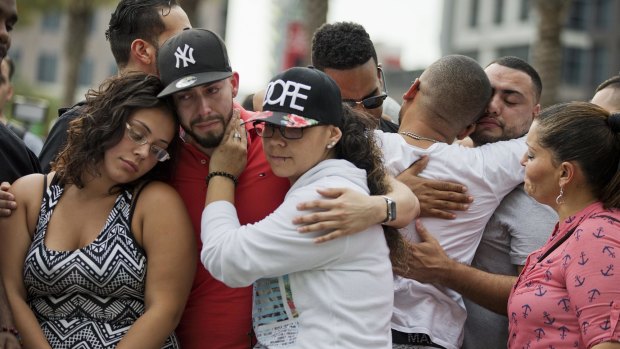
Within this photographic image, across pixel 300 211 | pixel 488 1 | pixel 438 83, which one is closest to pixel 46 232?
pixel 300 211

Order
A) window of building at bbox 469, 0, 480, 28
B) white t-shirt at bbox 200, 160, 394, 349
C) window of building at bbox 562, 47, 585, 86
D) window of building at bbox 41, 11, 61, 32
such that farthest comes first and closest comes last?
window of building at bbox 41, 11, 61, 32
window of building at bbox 469, 0, 480, 28
window of building at bbox 562, 47, 585, 86
white t-shirt at bbox 200, 160, 394, 349

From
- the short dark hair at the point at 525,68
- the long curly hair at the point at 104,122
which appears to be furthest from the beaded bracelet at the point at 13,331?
the short dark hair at the point at 525,68

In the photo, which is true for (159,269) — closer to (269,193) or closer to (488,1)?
(269,193)

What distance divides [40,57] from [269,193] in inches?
2701

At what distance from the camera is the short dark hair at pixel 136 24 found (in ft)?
16.5

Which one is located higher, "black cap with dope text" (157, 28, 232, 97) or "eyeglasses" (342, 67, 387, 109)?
"black cap with dope text" (157, 28, 232, 97)

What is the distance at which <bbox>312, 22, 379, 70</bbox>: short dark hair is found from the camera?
16.4ft

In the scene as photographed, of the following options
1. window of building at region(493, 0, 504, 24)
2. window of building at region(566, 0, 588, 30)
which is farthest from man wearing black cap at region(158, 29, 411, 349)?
window of building at region(493, 0, 504, 24)

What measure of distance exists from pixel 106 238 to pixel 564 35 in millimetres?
46726

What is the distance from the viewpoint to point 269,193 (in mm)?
4000

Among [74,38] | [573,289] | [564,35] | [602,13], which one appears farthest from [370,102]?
[602,13]

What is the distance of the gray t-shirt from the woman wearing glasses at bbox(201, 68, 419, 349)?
0.87 meters

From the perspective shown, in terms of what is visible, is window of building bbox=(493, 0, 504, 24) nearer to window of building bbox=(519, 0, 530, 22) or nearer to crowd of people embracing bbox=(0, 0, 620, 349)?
window of building bbox=(519, 0, 530, 22)

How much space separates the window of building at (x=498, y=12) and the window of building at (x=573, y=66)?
512cm
